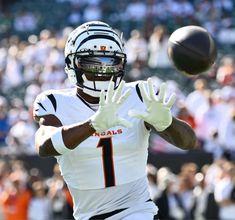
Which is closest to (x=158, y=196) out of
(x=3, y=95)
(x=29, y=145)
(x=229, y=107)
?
(x=229, y=107)

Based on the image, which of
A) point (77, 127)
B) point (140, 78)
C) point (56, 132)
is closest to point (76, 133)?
point (77, 127)

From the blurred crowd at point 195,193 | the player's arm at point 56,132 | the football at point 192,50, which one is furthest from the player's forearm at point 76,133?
the blurred crowd at point 195,193

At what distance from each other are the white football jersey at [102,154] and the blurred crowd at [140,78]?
5178 millimetres

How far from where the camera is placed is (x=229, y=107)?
1206cm

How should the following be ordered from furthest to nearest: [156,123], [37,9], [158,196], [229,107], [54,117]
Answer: [37,9] < [229,107] < [158,196] < [54,117] < [156,123]

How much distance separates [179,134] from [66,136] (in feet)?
1.92

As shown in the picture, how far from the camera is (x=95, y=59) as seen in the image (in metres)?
4.56

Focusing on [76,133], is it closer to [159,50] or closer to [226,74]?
[226,74]

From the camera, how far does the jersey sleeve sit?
15.0ft

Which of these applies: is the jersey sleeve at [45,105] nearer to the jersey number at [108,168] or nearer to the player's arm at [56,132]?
the player's arm at [56,132]

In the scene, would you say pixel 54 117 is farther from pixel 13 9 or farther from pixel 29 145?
pixel 13 9

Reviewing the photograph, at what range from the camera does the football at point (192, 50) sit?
4962 mm

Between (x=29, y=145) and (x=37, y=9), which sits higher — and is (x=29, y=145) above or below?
below

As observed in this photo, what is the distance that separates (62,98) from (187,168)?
581 cm
